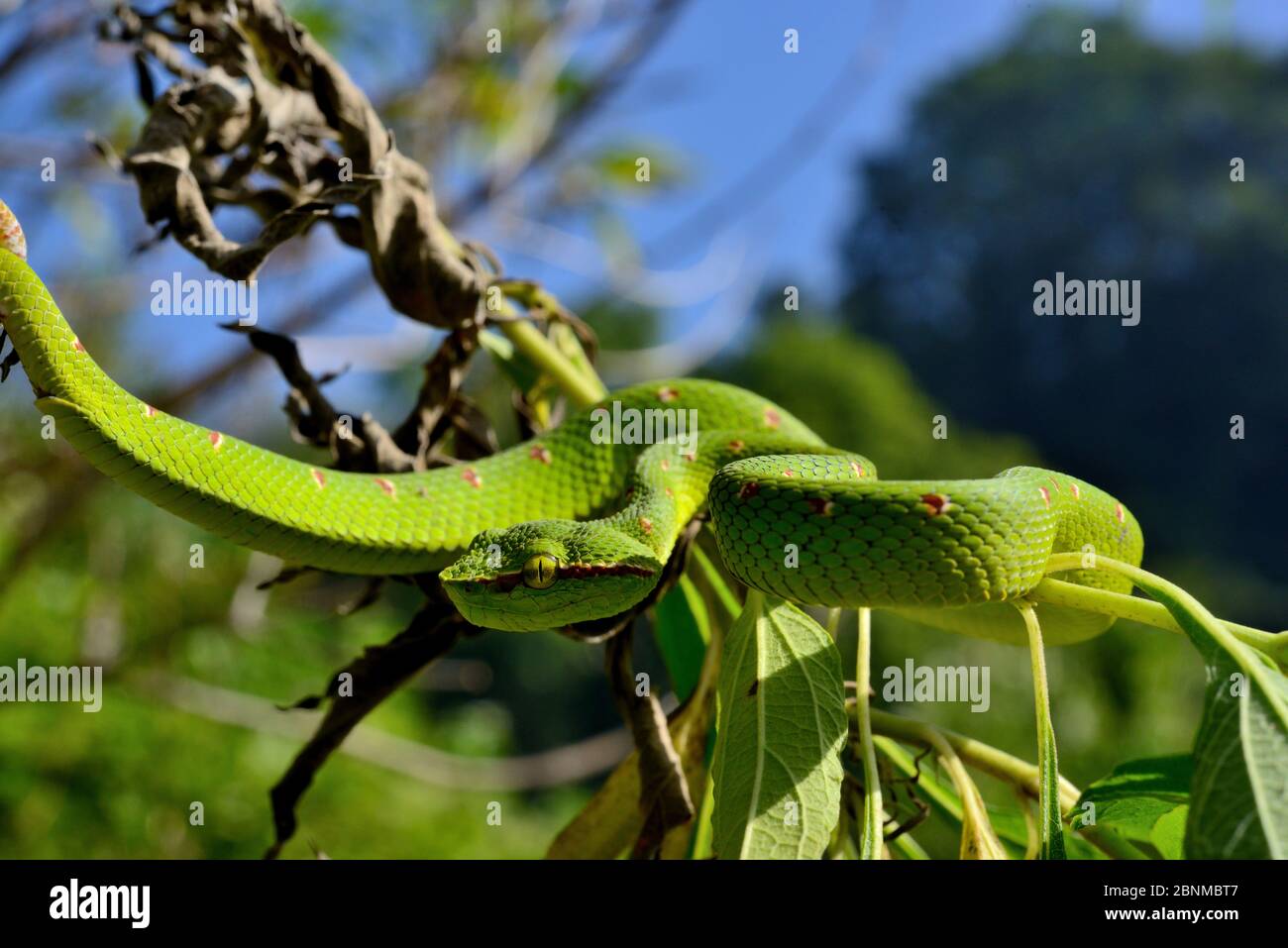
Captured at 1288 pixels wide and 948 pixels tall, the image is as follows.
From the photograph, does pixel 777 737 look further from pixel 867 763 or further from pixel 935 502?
pixel 935 502

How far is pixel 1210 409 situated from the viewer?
1902 inches

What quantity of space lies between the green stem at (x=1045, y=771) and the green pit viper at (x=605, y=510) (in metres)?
0.07

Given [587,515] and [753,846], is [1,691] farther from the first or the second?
[753,846]

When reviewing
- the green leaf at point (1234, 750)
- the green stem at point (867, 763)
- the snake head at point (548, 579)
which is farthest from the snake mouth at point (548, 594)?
the green leaf at point (1234, 750)

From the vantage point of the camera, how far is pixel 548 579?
4.05 feet

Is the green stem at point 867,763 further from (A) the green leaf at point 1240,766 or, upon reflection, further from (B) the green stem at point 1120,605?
(A) the green leaf at point 1240,766

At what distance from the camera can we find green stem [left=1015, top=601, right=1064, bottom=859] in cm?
103

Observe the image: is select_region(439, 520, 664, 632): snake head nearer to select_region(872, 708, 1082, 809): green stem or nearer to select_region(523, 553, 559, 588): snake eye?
select_region(523, 553, 559, 588): snake eye

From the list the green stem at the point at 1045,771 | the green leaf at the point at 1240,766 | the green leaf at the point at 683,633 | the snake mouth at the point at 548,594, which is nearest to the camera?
the green leaf at the point at 1240,766

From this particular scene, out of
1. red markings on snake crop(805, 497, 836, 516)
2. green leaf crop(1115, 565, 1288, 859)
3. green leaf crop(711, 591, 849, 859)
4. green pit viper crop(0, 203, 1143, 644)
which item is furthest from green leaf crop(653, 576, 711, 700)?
green leaf crop(1115, 565, 1288, 859)

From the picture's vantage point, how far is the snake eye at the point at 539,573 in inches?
48.5

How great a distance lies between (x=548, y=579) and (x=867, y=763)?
0.43 metres

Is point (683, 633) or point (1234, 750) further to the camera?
point (683, 633)

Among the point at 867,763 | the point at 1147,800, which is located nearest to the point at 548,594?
the point at 867,763
